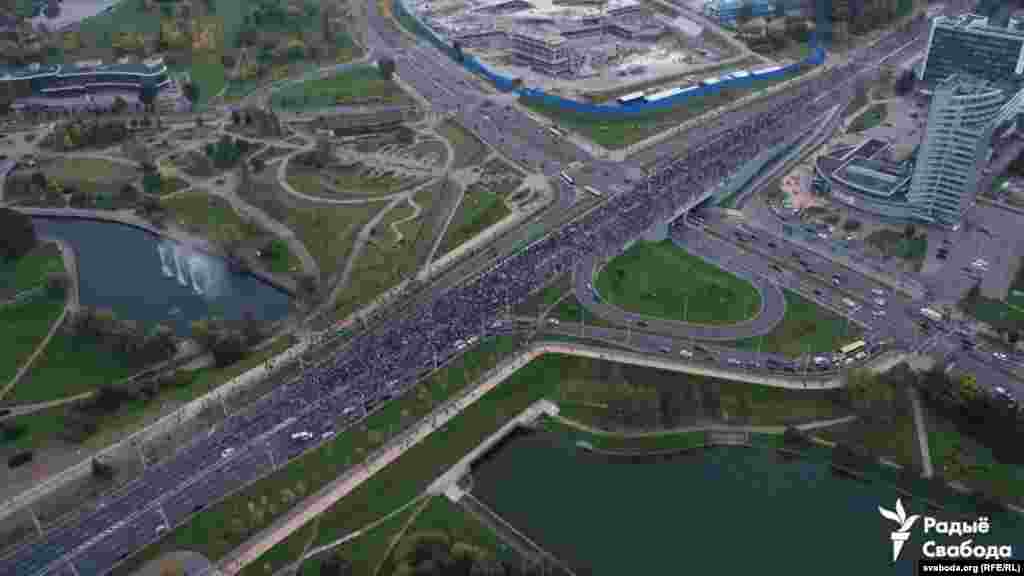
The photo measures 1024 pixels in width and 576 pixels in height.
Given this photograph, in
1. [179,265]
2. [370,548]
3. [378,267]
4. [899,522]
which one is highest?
[378,267]

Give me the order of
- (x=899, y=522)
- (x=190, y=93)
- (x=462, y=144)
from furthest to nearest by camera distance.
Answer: (x=190, y=93)
(x=462, y=144)
(x=899, y=522)

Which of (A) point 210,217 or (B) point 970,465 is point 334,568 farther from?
(A) point 210,217

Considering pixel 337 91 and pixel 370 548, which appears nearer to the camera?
pixel 370 548

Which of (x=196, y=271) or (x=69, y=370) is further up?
(x=69, y=370)

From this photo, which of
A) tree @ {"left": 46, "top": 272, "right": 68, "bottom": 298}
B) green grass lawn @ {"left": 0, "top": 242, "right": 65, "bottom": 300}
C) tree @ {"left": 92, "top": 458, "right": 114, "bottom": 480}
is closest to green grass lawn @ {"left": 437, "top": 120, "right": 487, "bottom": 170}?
tree @ {"left": 46, "top": 272, "right": 68, "bottom": 298}

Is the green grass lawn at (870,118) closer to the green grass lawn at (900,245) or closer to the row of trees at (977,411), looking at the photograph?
the green grass lawn at (900,245)

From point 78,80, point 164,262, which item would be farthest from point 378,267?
point 78,80
